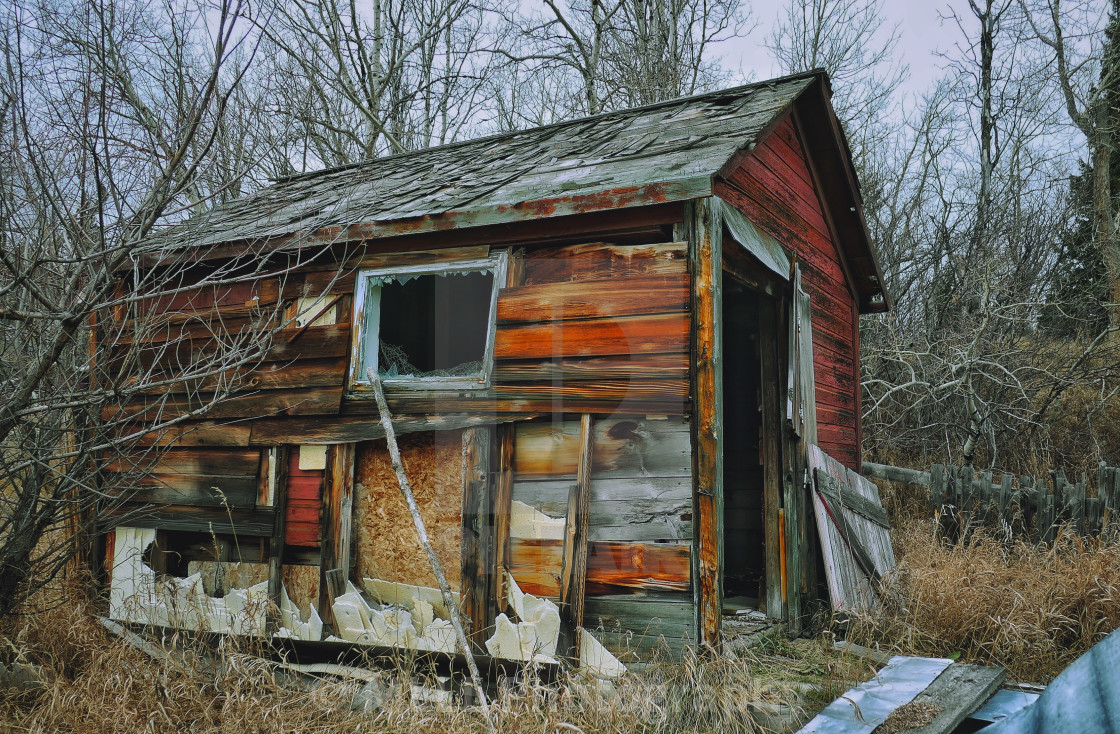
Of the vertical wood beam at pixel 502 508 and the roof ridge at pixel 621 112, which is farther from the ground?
the roof ridge at pixel 621 112

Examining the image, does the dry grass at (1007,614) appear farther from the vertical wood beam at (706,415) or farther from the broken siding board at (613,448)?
the broken siding board at (613,448)

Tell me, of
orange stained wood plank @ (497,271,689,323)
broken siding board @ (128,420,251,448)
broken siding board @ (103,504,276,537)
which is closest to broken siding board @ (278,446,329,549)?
broken siding board @ (103,504,276,537)

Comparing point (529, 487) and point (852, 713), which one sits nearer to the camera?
point (852, 713)

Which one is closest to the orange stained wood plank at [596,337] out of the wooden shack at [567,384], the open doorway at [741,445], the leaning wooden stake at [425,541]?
the wooden shack at [567,384]

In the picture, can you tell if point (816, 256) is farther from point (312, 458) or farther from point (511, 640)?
point (312, 458)

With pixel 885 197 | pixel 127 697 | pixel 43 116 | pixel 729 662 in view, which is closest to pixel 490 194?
pixel 43 116

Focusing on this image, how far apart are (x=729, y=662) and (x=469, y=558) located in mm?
1695

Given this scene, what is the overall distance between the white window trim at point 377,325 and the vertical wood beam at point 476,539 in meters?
0.37

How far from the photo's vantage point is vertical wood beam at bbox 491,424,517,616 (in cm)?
465

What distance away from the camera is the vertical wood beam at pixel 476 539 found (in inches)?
184

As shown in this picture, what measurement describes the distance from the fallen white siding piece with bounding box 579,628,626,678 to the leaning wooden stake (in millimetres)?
589

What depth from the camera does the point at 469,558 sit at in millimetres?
4750

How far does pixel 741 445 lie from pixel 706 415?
10.1ft

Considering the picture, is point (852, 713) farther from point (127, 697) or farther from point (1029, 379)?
point (1029, 379)
